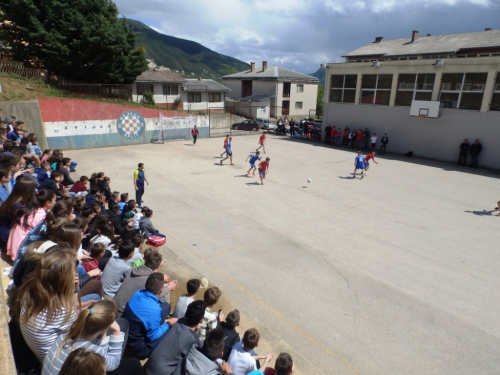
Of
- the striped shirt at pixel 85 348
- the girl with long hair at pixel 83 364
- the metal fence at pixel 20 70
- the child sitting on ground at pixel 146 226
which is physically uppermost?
the metal fence at pixel 20 70

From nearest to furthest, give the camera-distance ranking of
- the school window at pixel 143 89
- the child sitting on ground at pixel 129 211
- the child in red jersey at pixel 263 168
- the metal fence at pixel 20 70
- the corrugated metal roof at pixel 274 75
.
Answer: the child sitting on ground at pixel 129 211 < the child in red jersey at pixel 263 168 < the metal fence at pixel 20 70 < the school window at pixel 143 89 < the corrugated metal roof at pixel 274 75

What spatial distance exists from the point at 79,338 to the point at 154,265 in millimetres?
1978

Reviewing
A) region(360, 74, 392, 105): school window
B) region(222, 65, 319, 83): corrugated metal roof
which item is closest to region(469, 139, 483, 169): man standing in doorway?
region(360, 74, 392, 105): school window

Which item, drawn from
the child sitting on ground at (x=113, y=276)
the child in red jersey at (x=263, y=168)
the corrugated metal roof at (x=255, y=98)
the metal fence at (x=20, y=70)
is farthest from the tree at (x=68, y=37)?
the child sitting on ground at (x=113, y=276)

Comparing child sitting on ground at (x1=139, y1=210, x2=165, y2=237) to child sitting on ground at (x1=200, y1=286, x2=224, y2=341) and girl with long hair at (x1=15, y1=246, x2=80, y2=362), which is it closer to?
child sitting on ground at (x1=200, y1=286, x2=224, y2=341)

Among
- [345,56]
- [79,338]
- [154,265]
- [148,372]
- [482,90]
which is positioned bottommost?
[148,372]

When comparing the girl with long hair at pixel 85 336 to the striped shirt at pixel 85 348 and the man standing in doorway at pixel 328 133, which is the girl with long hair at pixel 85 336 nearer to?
the striped shirt at pixel 85 348

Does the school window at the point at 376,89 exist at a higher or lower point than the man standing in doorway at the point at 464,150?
higher

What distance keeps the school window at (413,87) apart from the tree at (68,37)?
68.3 ft

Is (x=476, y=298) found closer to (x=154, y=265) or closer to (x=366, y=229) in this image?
(x=366, y=229)

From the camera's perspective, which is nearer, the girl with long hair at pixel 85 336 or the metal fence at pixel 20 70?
the girl with long hair at pixel 85 336

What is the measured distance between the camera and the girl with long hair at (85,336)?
2523 millimetres

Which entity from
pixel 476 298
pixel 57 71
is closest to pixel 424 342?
pixel 476 298

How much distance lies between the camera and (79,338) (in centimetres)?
260
